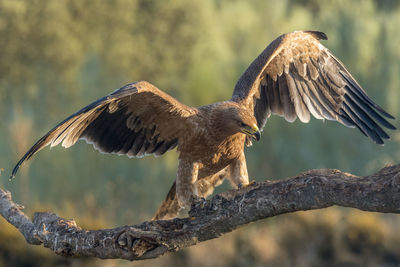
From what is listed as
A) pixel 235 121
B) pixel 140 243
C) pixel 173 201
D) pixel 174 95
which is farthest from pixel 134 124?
pixel 174 95

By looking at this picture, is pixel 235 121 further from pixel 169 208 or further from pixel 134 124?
pixel 169 208

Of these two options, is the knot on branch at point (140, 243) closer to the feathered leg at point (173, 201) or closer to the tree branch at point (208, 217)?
the tree branch at point (208, 217)

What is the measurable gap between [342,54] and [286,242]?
21.7 ft

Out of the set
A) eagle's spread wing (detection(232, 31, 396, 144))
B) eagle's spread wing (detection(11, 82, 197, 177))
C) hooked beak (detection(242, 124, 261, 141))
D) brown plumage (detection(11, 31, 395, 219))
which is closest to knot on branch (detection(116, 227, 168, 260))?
brown plumage (detection(11, 31, 395, 219))

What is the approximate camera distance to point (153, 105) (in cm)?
674

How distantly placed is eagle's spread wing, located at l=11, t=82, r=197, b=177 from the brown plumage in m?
0.01

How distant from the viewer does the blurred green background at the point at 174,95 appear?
1375cm

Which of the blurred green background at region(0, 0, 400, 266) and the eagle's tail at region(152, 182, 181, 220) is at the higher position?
the blurred green background at region(0, 0, 400, 266)

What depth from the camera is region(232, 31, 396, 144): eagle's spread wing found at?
7.36 meters

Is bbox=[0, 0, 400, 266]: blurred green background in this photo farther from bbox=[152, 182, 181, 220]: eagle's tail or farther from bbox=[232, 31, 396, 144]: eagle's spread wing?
bbox=[232, 31, 396, 144]: eagle's spread wing

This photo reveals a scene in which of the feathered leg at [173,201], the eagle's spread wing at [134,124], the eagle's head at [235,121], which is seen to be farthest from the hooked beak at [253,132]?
the feathered leg at [173,201]

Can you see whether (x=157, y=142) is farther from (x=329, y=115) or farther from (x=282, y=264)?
(x=282, y=264)

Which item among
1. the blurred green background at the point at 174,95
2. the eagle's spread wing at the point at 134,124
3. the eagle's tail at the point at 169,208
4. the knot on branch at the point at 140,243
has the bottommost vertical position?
the knot on branch at the point at 140,243

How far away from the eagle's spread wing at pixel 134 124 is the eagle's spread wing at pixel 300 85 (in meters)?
0.84
